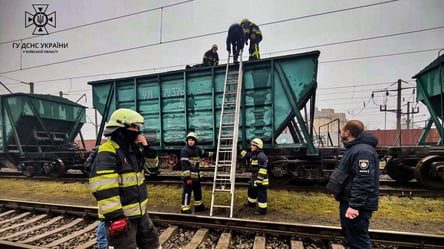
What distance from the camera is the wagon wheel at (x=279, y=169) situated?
5934 mm

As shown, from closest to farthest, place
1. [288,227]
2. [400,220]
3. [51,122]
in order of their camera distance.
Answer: [288,227], [400,220], [51,122]

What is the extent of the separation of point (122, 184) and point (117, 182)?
0.37 ft

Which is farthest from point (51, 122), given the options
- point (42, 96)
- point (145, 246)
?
point (145, 246)

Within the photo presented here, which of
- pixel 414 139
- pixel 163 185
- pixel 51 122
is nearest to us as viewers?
pixel 163 185

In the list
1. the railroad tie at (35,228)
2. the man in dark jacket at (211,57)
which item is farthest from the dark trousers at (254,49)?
the railroad tie at (35,228)

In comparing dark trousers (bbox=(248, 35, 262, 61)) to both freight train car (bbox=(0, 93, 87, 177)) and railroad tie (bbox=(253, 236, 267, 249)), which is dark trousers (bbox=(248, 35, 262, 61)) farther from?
freight train car (bbox=(0, 93, 87, 177))

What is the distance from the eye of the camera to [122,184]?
204 cm

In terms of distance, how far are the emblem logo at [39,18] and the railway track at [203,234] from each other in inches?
394

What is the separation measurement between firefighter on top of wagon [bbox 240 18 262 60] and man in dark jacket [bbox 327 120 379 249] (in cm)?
511

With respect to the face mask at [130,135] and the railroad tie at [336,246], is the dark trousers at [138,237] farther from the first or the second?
the railroad tie at [336,246]

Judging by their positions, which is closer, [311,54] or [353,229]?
[353,229]

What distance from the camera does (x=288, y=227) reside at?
3.40 meters

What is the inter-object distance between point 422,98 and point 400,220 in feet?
17.4

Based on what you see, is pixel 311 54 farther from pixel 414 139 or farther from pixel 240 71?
pixel 414 139
